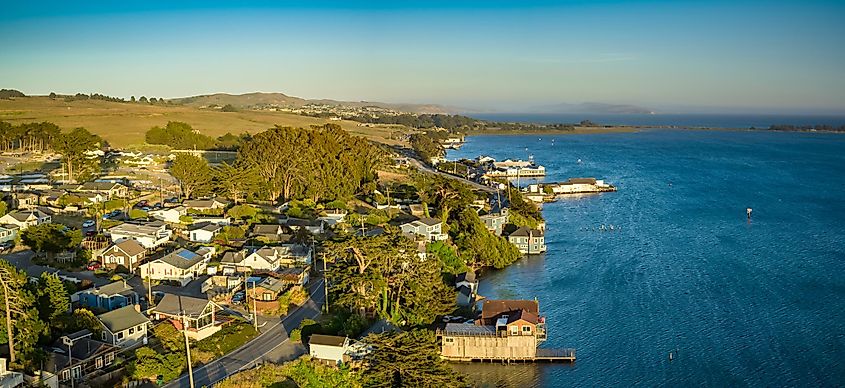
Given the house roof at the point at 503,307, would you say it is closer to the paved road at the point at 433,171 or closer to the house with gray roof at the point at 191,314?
the house with gray roof at the point at 191,314

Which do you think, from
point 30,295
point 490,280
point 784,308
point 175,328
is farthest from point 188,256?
point 784,308

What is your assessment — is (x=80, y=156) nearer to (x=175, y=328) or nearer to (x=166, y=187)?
(x=166, y=187)

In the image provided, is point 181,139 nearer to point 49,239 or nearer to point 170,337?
point 49,239

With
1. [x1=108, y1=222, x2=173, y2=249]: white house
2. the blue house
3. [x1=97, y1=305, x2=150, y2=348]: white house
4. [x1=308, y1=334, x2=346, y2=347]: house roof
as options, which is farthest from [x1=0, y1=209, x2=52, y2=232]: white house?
[x1=308, y1=334, x2=346, y2=347]: house roof

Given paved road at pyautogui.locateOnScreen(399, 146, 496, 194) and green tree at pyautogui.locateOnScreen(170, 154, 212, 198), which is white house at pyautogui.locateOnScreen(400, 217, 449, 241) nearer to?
green tree at pyautogui.locateOnScreen(170, 154, 212, 198)

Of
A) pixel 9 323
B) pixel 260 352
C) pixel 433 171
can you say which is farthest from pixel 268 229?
pixel 433 171

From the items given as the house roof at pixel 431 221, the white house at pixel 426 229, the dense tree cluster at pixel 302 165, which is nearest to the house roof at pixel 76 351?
the white house at pixel 426 229
